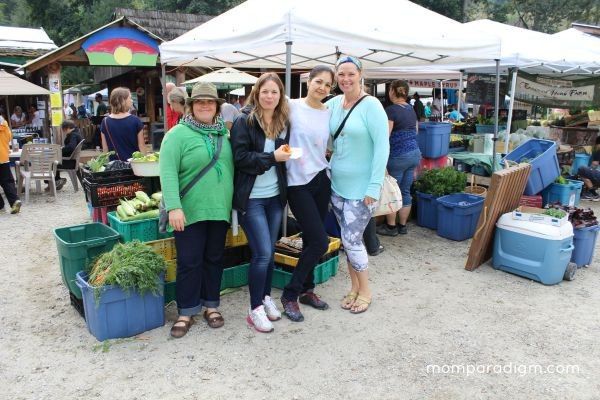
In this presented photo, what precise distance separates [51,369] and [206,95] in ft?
6.72

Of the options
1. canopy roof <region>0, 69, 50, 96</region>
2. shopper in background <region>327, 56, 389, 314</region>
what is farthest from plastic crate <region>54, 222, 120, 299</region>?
canopy roof <region>0, 69, 50, 96</region>

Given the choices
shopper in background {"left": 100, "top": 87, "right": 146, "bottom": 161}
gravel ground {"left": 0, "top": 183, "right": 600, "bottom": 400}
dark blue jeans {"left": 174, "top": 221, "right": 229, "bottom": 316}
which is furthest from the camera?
shopper in background {"left": 100, "top": 87, "right": 146, "bottom": 161}

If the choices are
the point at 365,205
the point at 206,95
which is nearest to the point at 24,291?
the point at 206,95

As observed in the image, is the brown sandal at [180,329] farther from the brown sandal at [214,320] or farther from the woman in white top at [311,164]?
the woman in white top at [311,164]

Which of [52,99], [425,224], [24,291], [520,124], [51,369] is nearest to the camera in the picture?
[51,369]

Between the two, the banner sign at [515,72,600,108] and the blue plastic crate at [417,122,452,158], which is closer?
the blue plastic crate at [417,122,452,158]

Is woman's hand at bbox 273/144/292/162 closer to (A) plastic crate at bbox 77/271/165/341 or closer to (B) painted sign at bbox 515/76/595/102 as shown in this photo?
(A) plastic crate at bbox 77/271/165/341

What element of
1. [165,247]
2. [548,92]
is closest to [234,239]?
[165,247]

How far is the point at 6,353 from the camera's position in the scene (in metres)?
3.24

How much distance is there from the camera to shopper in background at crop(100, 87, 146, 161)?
17.2ft

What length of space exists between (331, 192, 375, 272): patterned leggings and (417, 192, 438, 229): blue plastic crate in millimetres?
2724

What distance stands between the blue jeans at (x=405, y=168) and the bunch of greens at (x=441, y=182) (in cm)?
44

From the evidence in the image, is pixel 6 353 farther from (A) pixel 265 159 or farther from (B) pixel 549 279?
(B) pixel 549 279

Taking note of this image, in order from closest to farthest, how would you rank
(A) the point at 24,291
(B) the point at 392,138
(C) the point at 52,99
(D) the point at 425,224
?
(A) the point at 24,291 < (B) the point at 392,138 < (D) the point at 425,224 < (C) the point at 52,99
